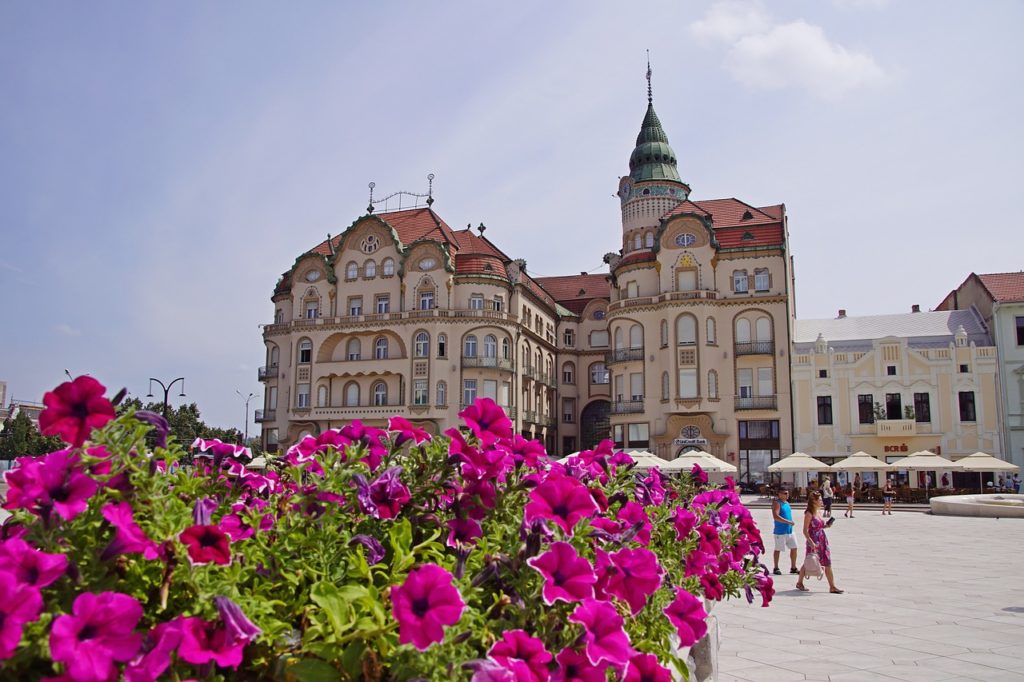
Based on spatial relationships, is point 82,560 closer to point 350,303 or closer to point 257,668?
point 257,668

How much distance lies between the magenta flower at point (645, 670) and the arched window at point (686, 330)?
44586 mm

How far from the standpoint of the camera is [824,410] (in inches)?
1732

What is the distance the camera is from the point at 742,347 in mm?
45469

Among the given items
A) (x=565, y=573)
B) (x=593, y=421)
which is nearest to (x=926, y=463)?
(x=593, y=421)

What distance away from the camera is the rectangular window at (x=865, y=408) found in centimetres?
4334

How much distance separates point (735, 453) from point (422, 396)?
60.0ft

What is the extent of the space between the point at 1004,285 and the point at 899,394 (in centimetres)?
891

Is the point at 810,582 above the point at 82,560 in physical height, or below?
below

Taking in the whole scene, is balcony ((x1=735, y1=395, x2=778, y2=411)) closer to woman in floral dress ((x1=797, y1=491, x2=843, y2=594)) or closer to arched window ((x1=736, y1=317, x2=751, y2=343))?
arched window ((x1=736, y1=317, x2=751, y2=343))

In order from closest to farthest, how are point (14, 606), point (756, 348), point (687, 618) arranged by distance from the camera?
point (14, 606) < point (687, 618) < point (756, 348)

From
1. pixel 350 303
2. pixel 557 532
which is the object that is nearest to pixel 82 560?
pixel 557 532

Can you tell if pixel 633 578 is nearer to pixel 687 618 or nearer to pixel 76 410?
pixel 687 618

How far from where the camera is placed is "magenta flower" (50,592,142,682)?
171 centimetres

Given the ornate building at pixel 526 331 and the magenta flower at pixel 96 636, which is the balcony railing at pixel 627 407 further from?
the magenta flower at pixel 96 636
